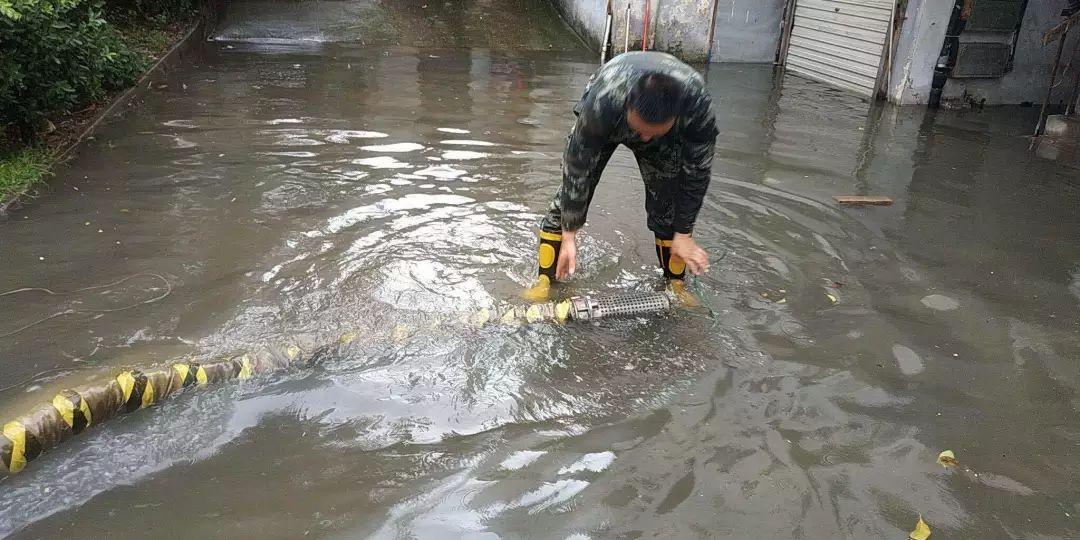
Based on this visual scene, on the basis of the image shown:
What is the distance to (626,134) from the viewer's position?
138 inches

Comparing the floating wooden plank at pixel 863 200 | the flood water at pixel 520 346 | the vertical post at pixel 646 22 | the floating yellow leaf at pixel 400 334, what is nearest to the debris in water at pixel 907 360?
the flood water at pixel 520 346

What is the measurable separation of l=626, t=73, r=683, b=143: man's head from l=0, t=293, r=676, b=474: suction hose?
1.29 metres

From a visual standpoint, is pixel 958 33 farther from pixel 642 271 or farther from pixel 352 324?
pixel 352 324

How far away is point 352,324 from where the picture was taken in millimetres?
3781

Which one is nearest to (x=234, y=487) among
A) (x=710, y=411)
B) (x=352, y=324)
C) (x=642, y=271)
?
(x=352, y=324)

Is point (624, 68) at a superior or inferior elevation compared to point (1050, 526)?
superior

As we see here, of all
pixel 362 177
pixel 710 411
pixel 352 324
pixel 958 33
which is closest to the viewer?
pixel 710 411

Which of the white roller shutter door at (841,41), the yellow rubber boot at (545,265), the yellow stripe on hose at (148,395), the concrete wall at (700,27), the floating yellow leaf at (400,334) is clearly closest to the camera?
the yellow stripe on hose at (148,395)

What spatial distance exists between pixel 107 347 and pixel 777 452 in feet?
10.7

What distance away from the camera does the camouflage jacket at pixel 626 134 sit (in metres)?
3.28

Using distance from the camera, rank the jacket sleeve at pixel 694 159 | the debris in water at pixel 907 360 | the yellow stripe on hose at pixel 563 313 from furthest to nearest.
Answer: the yellow stripe on hose at pixel 563 313
the debris in water at pixel 907 360
the jacket sleeve at pixel 694 159

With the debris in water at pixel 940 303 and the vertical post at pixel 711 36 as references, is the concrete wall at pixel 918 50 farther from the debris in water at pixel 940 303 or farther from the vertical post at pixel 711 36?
the debris in water at pixel 940 303

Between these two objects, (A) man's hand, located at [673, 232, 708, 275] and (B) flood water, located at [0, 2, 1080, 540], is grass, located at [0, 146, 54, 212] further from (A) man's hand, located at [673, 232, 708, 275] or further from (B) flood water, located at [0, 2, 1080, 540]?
(A) man's hand, located at [673, 232, 708, 275]

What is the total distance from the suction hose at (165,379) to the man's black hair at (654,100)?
4.45ft
